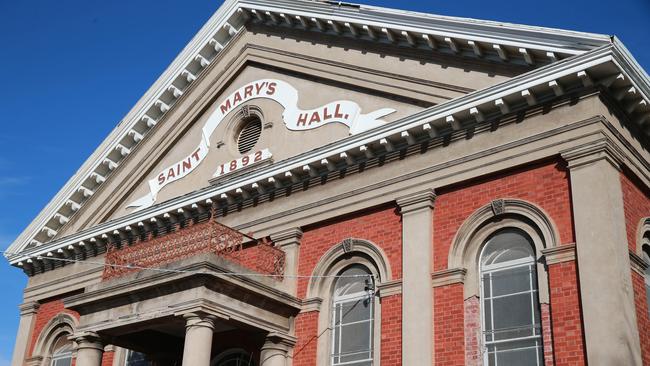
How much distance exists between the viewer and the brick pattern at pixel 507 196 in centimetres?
1336

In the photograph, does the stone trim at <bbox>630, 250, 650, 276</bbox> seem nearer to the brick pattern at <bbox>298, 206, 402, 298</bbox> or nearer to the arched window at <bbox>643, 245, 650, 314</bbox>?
the arched window at <bbox>643, 245, 650, 314</bbox>

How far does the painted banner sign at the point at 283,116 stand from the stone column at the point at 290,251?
248 cm

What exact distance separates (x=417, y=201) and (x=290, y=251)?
10.9 feet

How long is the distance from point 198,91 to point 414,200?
8.34m

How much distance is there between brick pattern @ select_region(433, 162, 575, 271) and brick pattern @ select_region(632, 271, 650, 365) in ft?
4.26

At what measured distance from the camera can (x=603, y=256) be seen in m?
12.4

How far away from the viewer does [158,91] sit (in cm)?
2167

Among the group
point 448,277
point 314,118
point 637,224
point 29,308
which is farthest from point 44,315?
point 637,224

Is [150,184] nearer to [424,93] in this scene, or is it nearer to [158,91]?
[158,91]

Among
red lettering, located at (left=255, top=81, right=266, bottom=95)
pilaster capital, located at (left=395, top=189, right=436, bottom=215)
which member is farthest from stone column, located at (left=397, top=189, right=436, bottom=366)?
red lettering, located at (left=255, top=81, right=266, bottom=95)

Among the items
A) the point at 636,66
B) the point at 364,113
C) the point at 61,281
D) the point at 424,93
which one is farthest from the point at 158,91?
the point at 636,66

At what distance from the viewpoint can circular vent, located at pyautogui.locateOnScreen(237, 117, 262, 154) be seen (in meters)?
19.3

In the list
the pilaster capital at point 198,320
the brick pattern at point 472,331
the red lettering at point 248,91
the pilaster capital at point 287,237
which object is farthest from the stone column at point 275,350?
the red lettering at point 248,91

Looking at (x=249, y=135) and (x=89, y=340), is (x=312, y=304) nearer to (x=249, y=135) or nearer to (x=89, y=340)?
(x=89, y=340)
